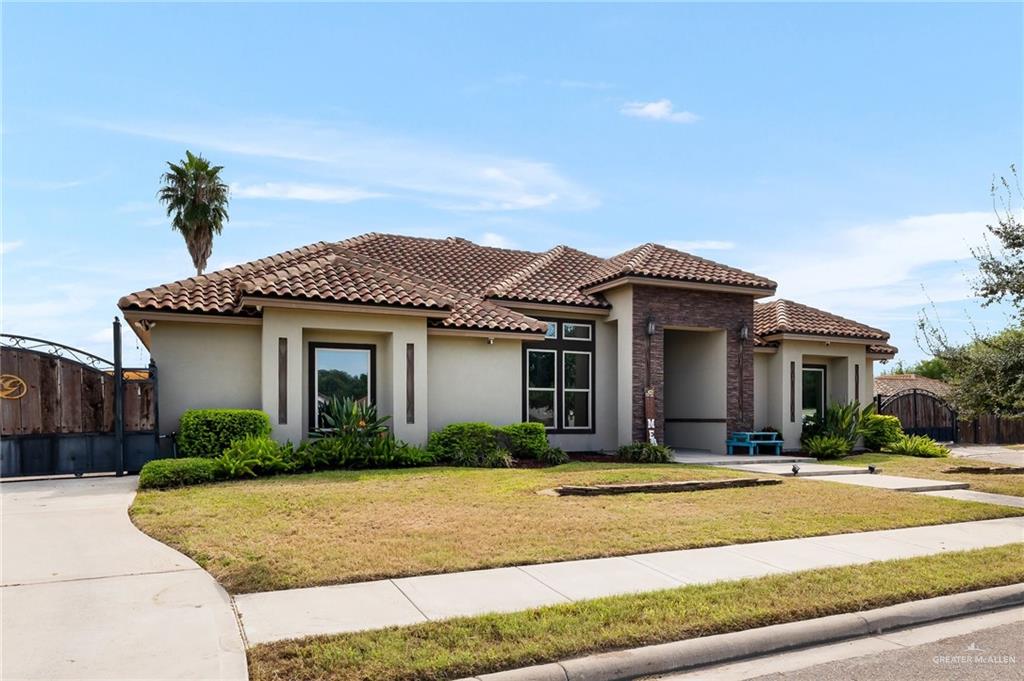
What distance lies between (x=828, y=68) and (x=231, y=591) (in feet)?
44.6

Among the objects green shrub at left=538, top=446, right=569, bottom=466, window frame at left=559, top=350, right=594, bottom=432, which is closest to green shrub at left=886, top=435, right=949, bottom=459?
window frame at left=559, top=350, right=594, bottom=432

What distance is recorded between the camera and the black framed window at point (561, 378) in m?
18.1

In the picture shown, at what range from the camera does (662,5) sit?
1286 cm

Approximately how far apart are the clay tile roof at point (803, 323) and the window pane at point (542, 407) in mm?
7032

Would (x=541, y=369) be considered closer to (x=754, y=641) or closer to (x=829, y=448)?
(x=829, y=448)

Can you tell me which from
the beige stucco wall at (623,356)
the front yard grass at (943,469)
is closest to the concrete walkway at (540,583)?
the front yard grass at (943,469)

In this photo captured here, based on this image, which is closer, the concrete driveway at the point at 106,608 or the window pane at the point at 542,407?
the concrete driveway at the point at 106,608

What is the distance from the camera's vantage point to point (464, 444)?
49.3ft

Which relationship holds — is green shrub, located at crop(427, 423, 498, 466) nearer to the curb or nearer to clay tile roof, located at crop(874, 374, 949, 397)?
the curb

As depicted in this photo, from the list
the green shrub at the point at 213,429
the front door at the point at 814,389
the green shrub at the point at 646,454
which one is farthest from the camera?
the front door at the point at 814,389

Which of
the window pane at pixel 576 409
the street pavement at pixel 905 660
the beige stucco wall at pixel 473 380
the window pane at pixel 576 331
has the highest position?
the window pane at pixel 576 331

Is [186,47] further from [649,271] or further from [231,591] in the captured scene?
[649,271]

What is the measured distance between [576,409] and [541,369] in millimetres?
1493

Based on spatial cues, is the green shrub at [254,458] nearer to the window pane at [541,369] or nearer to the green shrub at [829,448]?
the window pane at [541,369]
